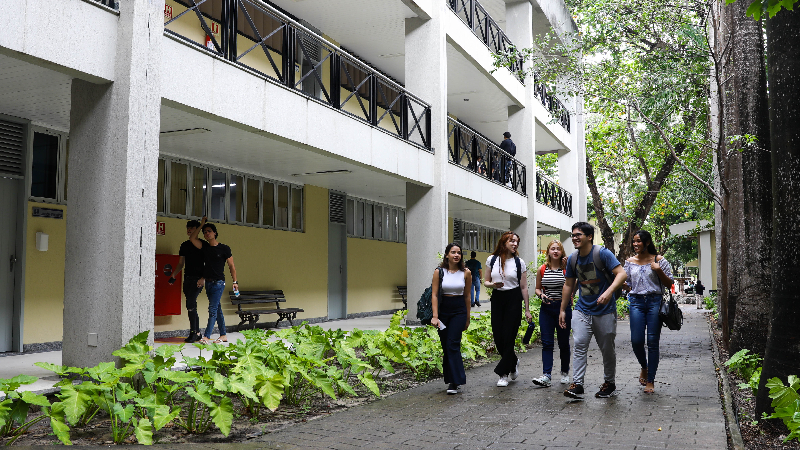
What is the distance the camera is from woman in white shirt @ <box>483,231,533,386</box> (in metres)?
7.92

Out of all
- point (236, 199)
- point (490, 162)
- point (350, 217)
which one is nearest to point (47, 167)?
point (236, 199)

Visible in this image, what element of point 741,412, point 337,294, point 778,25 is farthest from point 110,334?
point 337,294

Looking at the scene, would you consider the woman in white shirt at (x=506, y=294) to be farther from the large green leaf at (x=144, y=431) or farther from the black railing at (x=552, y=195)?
the black railing at (x=552, y=195)

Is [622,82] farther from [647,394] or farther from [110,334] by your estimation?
[110,334]

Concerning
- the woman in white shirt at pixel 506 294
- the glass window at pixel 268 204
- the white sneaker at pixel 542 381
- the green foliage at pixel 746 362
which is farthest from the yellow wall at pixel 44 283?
the green foliage at pixel 746 362

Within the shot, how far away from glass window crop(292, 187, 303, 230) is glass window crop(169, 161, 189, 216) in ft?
11.2

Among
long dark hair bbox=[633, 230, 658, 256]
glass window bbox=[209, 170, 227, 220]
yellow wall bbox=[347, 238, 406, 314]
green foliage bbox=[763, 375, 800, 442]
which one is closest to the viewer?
green foliage bbox=[763, 375, 800, 442]

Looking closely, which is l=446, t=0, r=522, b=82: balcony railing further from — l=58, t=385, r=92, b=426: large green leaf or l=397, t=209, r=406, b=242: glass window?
l=58, t=385, r=92, b=426: large green leaf

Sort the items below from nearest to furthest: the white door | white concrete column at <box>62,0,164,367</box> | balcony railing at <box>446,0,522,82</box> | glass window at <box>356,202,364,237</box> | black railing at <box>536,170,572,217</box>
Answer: white concrete column at <box>62,0,164,367</box>, the white door, balcony railing at <box>446,0,522,82</box>, glass window at <box>356,202,364,237</box>, black railing at <box>536,170,572,217</box>

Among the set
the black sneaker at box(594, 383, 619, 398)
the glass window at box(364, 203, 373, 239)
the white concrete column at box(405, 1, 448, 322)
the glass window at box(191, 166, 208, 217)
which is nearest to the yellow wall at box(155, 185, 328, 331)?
the glass window at box(191, 166, 208, 217)

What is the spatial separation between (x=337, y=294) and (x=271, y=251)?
3.05 meters

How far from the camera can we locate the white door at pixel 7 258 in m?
8.96

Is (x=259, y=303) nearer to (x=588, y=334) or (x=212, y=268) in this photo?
(x=212, y=268)

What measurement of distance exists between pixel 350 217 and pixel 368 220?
1.01 m
